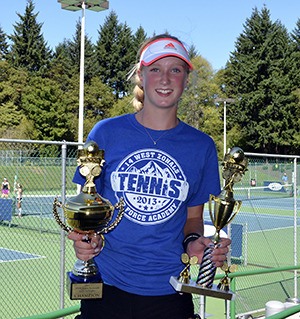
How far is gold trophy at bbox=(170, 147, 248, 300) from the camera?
2080 millimetres

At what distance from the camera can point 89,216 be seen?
1878mm

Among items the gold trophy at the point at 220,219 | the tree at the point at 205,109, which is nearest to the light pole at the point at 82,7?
the gold trophy at the point at 220,219

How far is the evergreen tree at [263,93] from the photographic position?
153 ft

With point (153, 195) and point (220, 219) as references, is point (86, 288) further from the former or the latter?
point (220, 219)

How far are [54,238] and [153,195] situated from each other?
11087 millimetres

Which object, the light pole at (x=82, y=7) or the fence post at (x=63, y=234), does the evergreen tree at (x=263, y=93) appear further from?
the fence post at (x=63, y=234)

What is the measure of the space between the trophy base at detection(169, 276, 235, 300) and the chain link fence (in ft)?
8.18

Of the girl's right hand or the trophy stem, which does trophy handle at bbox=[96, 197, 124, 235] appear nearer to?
the girl's right hand

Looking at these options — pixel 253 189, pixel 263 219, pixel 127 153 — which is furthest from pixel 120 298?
pixel 263 219

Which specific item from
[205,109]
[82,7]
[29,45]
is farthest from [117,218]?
[29,45]

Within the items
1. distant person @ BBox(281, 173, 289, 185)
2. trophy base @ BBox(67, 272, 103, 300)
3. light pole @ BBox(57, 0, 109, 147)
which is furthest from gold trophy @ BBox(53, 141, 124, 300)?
light pole @ BBox(57, 0, 109, 147)

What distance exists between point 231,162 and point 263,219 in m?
16.9

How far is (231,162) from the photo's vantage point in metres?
2.35

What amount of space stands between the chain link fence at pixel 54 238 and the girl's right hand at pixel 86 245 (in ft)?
7.98
